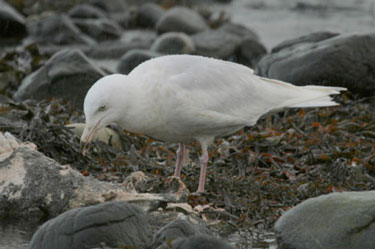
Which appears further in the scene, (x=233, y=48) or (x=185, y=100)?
(x=233, y=48)

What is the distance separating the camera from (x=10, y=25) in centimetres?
1784

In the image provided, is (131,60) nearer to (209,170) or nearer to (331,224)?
(209,170)

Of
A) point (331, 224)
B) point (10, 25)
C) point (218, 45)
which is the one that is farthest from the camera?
point (10, 25)

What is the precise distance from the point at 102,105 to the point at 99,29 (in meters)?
13.1

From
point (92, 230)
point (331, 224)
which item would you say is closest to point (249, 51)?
point (331, 224)

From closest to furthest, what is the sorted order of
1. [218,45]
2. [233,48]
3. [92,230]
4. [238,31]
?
[92,230] < [233,48] < [218,45] < [238,31]

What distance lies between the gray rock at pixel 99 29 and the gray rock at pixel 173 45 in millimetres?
3076

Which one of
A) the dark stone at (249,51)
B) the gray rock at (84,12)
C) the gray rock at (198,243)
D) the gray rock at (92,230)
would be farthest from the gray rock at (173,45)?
the gray rock at (198,243)

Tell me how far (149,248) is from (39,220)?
140 cm

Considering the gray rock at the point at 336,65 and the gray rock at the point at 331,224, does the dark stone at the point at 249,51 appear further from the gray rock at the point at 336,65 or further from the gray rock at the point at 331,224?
the gray rock at the point at 331,224

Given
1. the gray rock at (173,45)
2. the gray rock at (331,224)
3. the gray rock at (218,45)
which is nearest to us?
the gray rock at (331,224)

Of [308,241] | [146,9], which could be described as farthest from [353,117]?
[146,9]

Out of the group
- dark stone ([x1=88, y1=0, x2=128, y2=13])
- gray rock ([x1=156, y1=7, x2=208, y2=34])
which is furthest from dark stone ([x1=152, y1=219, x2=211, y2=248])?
dark stone ([x1=88, y1=0, x2=128, y2=13])

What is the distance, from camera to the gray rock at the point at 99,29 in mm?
18500
